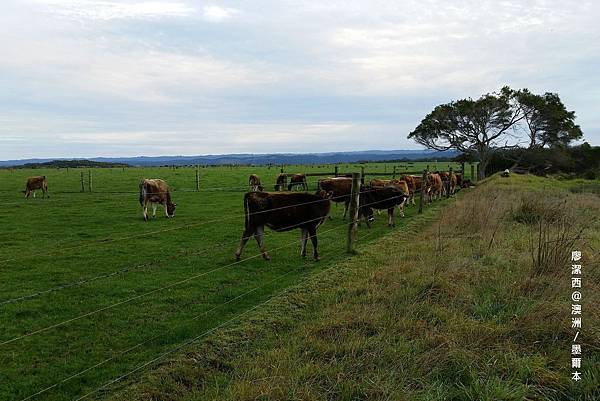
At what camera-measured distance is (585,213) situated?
44.5 ft

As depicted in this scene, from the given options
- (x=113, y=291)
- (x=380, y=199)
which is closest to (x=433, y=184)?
(x=380, y=199)

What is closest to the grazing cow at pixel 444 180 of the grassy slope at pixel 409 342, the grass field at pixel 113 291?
the grass field at pixel 113 291

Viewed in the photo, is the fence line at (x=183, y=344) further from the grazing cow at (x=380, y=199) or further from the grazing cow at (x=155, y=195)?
the grazing cow at (x=155, y=195)

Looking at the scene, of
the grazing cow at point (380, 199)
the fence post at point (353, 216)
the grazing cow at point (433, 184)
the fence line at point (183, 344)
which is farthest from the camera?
the grazing cow at point (433, 184)

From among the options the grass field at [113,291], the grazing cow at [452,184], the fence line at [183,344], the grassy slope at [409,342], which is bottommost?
the grass field at [113,291]

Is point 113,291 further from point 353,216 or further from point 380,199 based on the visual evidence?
point 380,199

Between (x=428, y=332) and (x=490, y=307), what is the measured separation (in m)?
1.06

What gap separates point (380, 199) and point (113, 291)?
9.89 m

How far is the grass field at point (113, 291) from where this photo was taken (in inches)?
189

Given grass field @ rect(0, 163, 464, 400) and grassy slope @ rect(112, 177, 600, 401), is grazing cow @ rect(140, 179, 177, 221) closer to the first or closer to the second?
grass field @ rect(0, 163, 464, 400)

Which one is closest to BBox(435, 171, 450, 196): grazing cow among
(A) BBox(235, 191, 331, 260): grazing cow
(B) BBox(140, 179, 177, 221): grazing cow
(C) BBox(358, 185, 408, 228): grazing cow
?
(C) BBox(358, 185, 408, 228): grazing cow

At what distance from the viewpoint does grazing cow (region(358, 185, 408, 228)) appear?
48.3 feet

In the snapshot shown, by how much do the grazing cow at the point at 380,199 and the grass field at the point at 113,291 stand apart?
87cm

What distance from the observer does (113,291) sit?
752 centimetres
